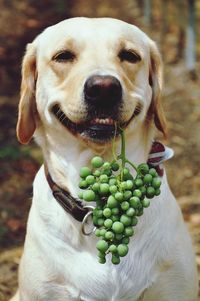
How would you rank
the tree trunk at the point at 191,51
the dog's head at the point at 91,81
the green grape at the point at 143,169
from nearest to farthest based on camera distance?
1. the green grape at the point at 143,169
2. the dog's head at the point at 91,81
3. the tree trunk at the point at 191,51

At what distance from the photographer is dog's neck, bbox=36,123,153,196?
303 cm

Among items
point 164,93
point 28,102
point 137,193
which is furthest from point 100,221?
point 164,93

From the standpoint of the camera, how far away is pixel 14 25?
7863 mm

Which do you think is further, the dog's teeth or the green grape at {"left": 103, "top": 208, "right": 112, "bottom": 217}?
the dog's teeth

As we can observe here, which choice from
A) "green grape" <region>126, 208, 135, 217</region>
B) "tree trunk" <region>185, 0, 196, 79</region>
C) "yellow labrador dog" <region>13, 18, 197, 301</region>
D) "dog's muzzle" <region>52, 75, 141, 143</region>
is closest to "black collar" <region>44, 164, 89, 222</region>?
"yellow labrador dog" <region>13, 18, 197, 301</region>

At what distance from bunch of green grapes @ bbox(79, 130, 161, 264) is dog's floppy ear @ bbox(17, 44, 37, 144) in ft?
2.09

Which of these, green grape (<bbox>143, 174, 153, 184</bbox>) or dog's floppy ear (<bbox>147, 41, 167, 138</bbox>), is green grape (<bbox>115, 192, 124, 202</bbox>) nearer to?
green grape (<bbox>143, 174, 153, 184</bbox>)

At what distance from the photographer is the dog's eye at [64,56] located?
301 centimetres

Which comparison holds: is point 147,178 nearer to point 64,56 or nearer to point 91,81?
point 91,81

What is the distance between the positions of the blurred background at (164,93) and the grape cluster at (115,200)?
67.4 inches

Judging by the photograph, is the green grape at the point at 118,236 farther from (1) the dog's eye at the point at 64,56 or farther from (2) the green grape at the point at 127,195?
(1) the dog's eye at the point at 64,56

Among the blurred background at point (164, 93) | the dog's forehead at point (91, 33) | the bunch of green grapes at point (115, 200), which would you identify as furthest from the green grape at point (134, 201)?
the blurred background at point (164, 93)

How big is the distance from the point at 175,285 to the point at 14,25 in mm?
5245

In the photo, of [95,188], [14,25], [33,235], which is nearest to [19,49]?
[14,25]
